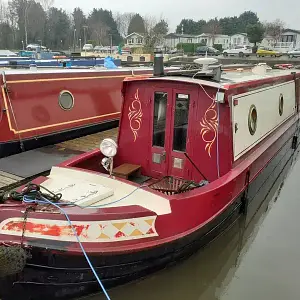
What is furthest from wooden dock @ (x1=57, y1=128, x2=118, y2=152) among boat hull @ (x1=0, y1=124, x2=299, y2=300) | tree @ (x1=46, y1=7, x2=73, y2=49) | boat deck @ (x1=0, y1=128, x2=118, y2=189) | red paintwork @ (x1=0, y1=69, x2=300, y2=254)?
tree @ (x1=46, y1=7, x2=73, y2=49)

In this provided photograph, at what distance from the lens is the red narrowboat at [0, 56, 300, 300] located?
352 centimetres

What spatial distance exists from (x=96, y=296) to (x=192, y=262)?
4.91ft

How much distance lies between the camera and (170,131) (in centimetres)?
531

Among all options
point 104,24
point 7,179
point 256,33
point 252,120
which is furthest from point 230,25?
point 7,179

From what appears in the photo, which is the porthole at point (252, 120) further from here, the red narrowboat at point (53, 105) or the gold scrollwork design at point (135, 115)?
the red narrowboat at point (53, 105)

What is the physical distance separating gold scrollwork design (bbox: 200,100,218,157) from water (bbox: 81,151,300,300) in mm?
1579

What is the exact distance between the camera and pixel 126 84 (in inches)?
224

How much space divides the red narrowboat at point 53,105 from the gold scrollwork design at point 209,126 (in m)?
4.17

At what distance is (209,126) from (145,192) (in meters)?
1.50

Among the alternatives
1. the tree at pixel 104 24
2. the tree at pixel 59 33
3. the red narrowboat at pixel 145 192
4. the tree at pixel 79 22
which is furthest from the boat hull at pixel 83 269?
the tree at pixel 79 22

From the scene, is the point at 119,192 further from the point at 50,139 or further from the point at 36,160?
the point at 50,139

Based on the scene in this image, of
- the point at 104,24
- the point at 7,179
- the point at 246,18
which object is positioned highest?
the point at 246,18

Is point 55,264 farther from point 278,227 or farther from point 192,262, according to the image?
point 278,227

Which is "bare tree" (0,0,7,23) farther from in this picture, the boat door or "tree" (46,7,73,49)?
the boat door
